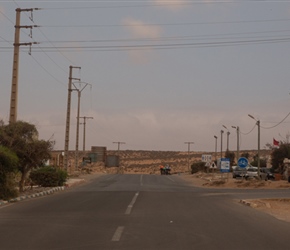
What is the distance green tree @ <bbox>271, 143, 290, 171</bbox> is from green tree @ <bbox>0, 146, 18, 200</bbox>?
57.8 m

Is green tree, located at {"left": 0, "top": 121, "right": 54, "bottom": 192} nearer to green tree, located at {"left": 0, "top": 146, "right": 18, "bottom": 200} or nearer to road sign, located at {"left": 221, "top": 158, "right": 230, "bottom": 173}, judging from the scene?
green tree, located at {"left": 0, "top": 146, "right": 18, "bottom": 200}

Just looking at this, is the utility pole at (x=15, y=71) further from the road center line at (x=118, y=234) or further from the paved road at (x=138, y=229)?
the road center line at (x=118, y=234)

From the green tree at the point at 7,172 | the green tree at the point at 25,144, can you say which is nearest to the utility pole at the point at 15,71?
the green tree at the point at 25,144

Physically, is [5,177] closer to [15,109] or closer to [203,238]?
[15,109]

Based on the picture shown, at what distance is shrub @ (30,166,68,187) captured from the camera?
41.3m

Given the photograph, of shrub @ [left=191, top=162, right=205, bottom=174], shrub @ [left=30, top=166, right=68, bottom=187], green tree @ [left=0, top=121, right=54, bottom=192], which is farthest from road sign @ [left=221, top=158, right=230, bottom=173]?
shrub @ [left=191, top=162, right=205, bottom=174]

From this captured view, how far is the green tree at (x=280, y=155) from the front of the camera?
80512mm

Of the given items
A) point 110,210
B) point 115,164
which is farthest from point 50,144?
point 115,164

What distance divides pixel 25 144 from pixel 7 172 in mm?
4881

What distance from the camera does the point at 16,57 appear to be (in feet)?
A: 117

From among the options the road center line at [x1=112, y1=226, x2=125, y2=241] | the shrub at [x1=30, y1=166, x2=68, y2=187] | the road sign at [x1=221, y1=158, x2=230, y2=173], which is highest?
the road sign at [x1=221, y1=158, x2=230, y2=173]

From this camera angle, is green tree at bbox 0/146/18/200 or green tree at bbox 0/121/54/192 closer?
green tree at bbox 0/146/18/200

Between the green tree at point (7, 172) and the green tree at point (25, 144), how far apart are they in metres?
3.60

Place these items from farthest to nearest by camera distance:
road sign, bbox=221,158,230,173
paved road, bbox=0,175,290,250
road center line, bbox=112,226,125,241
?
road sign, bbox=221,158,230,173, road center line, bbox=112,226,125,241, paved road, bbox=0,175,290,250
